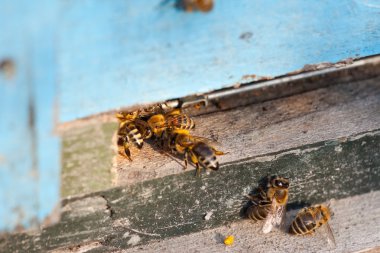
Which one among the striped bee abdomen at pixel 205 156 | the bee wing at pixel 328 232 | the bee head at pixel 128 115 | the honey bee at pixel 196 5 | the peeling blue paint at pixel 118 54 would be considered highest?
the honey bee at pixel 196 5

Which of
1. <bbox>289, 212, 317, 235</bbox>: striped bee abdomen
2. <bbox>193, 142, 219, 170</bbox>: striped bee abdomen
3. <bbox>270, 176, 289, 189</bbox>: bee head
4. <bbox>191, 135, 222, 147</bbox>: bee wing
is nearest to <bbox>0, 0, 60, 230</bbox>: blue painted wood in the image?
<bbox>193, 142, 219, 170</bbox>: striped bee abdomen

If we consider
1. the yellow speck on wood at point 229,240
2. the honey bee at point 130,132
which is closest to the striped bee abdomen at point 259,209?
the yellow speck on wood at point 229,240

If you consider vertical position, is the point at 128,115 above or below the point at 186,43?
below

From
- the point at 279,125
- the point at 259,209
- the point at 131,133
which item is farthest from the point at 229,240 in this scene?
the point at 131,133

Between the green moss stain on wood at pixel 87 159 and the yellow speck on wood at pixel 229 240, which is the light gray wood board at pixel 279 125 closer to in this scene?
the green moss stain on wood at pixel 87 159

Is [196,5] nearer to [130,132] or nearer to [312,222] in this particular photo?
[130,132]

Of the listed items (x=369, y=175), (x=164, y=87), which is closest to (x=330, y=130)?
(x=369, y=175)
